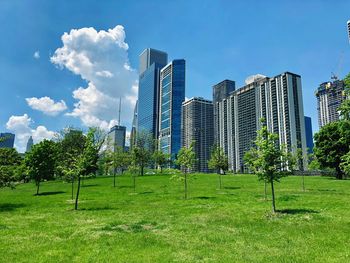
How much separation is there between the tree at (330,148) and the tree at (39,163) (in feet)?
188

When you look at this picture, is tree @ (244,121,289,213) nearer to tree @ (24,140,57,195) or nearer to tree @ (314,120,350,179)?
tree @ (24,140,57,195)

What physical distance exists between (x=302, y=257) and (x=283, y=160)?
39.4ft

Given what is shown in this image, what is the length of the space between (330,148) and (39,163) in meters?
61.2

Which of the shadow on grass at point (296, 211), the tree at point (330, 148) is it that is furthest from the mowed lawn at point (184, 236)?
the tree at point (330, 148)

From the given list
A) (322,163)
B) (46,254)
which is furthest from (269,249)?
(322,163)

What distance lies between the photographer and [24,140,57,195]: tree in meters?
Answer: 47.3

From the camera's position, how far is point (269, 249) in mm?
12461

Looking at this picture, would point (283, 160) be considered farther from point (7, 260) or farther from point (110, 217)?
point (7, 260)

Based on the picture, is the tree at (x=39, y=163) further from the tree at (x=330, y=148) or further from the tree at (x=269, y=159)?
the tree at (x=330, y=148)

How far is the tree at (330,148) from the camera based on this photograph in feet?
205

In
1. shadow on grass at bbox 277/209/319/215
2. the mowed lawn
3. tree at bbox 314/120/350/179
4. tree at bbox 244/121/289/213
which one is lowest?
the mowed lawn

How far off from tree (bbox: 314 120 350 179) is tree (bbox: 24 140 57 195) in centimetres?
5736

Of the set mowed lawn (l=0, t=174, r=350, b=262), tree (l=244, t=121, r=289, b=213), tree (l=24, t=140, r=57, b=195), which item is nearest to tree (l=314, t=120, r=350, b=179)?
mowed lawn (l=0, t=174, r=350, b=262)

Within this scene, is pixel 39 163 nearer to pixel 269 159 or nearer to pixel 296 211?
pixel 269 159
